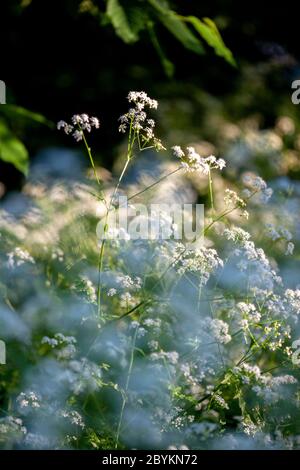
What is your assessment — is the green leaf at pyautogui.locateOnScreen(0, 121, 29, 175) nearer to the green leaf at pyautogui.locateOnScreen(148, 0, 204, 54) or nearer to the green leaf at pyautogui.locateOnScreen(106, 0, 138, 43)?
the green leaf at pyautogui.locateOnScreen(106, 0, 138, 43)

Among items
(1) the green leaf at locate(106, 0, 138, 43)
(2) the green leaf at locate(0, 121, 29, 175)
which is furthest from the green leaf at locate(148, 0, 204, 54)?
(2) the green leaf at locate(0, 121, 29, 175)

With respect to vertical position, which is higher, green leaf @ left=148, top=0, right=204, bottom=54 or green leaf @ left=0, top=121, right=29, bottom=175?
green leaf @ left=148, top=0, right=204, bottom=54

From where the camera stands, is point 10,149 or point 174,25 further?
point 174,25

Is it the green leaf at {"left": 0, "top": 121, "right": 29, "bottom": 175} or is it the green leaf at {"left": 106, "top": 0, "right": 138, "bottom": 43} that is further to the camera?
the green leaf at {"left": 106, "top": 0, "right": 138, "bottom": 43}

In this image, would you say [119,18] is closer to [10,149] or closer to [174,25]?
[174,25]

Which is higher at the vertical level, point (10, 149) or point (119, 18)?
point (119, 18)

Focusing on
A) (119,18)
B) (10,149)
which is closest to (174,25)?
(119,18)

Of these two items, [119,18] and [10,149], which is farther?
[119,18]

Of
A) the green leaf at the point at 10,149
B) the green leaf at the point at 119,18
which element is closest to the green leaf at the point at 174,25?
the green leaf at the point at 119,18

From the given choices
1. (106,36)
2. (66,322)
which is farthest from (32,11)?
(66,322)

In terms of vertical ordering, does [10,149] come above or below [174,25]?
below

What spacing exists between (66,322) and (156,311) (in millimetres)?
279

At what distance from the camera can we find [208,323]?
1873 mm

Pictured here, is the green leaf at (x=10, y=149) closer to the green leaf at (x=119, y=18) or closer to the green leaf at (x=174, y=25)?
the green leaf at (x=119, y=18)
